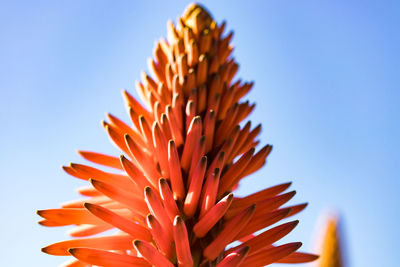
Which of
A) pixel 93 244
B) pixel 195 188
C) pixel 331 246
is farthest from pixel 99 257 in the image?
pixel 331 246

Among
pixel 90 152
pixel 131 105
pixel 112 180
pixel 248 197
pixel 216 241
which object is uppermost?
pixel 131 105

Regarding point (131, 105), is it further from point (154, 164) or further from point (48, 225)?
point (48, 225)

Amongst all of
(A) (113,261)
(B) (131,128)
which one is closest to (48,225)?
(A) (113,261)

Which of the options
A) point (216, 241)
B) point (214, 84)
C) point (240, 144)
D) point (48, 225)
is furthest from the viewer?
point (214, 84)

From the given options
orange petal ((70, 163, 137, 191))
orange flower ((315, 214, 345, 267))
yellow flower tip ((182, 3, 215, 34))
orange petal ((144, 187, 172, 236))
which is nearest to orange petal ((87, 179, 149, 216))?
orange petal ((70, 163, 137, 191))

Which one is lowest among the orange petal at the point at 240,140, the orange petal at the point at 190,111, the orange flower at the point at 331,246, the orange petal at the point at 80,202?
the orange flower at the point at 331,246

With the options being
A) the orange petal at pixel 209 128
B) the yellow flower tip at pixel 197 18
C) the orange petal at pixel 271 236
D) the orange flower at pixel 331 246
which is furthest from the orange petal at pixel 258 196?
the orange flower at pixel 331 246

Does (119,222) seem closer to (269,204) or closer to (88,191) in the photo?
(88,191)

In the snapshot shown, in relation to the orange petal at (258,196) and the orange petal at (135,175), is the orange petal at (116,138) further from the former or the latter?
the orange petal at (258,196)

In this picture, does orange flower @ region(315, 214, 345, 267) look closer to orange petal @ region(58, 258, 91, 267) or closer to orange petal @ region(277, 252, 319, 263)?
orange petal @ region(277, 252, 319, 263)
